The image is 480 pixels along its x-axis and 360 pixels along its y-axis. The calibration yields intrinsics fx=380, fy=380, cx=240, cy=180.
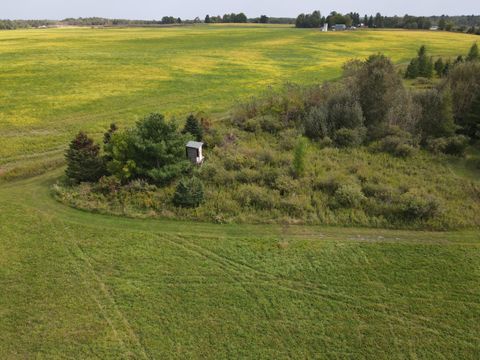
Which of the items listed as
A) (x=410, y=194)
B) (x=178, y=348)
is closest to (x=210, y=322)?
(x=178, y=348)

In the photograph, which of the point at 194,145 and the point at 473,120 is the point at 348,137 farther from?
the point at 194,145

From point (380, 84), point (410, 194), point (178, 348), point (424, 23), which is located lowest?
point (178, 348)

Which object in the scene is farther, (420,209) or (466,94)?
(466,94)

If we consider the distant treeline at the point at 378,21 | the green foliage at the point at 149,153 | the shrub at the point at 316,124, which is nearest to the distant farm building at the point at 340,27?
the distant treeline at the point at 378,21

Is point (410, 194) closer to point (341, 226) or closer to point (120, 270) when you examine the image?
point (341, 226)

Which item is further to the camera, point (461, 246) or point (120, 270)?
point (461, 246)

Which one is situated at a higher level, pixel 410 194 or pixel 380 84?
pixel 380 84

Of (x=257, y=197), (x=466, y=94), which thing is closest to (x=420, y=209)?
(x=257, y=197)

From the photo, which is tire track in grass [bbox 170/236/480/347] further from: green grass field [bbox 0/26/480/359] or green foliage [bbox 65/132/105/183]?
green foliage [bbox 65/132/105/183]
